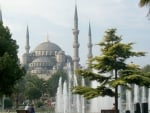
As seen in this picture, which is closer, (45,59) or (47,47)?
(45,59)

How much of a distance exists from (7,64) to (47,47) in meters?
129

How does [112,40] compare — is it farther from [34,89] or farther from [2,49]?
[34,89]

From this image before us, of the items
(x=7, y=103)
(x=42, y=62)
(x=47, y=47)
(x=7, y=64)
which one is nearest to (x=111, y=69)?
(x=7, y=64)

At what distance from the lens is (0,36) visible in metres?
25.2

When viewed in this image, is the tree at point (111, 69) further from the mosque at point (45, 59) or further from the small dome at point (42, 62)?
the small dome at point (42, 62)

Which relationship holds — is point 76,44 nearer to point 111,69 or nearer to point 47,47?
point 47,47

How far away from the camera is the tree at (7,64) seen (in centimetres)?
2317

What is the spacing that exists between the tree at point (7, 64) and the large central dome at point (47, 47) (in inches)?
4907

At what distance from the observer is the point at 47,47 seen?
152 metres

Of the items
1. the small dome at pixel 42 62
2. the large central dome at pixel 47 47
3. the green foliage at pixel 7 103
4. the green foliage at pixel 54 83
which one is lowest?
the green foliage at pixel 7 103

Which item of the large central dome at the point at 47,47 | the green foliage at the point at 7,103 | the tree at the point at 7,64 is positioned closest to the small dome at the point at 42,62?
the large central dome at the point at 47,47

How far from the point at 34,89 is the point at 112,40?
63.9 m

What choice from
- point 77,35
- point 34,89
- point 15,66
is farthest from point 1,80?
point 77,35

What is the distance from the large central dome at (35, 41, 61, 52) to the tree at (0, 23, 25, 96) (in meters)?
125
